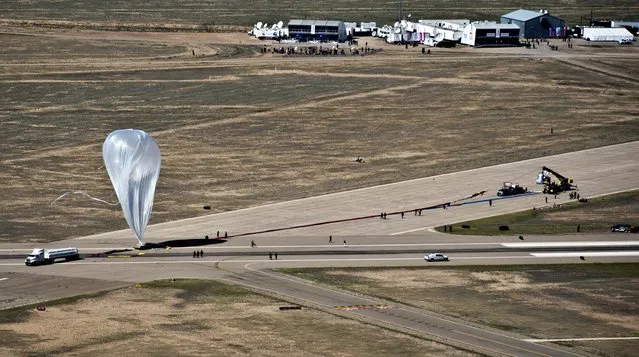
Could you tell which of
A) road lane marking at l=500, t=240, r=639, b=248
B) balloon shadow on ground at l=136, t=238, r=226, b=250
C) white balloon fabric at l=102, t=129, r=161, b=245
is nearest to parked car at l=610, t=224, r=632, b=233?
road lane marking at l=500, t=240, r=639, b=248

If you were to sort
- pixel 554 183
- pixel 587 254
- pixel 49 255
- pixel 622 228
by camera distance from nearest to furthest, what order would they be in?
pixel 49 255
pixel 587 254
pixel 622 228
pixel 554 183

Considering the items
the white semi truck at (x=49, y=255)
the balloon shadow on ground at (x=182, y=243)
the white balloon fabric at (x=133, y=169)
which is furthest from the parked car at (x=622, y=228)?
the white semi truck at (x=49, y=255)

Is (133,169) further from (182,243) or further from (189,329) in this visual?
(189,329)

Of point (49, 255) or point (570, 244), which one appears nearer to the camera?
point (49, 255)

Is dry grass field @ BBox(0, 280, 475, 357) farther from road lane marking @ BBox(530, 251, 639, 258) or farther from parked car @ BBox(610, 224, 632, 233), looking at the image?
parked car @ BBox(610, 224, 632, 233)

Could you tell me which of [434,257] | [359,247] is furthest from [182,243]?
[434,257]

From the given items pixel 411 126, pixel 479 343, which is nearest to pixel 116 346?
pixel 479 343

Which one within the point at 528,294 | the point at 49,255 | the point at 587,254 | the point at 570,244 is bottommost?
the point at 528,294

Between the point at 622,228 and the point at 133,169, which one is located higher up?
the point at 133,169

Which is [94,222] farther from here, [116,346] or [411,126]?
[411,126]
